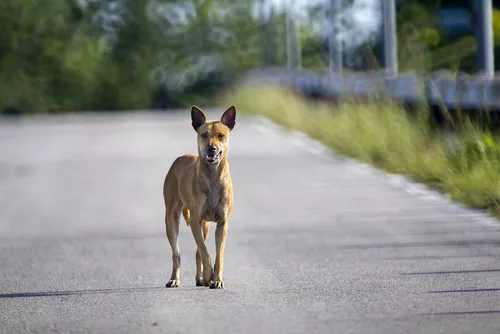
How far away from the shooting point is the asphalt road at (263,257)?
8555 mm

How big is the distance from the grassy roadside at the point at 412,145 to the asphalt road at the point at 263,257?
337 mm

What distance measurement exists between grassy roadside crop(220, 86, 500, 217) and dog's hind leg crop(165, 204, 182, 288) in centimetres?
482

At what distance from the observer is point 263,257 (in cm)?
1187

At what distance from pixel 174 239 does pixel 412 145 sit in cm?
1067

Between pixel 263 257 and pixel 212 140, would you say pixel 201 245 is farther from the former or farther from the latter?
pixel 263 257

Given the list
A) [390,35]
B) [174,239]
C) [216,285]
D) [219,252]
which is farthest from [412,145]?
[219,252]

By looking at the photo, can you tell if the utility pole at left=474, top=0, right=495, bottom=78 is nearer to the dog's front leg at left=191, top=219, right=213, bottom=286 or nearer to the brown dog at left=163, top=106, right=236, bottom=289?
the brown dog at left=163, top=106, right=236, bottom=289

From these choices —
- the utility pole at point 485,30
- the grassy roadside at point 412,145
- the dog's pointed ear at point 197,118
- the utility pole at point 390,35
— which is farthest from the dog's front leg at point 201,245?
the utility pole at point 390,35

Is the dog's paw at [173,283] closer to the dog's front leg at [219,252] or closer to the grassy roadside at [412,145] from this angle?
the dog's front leg at [219,252]

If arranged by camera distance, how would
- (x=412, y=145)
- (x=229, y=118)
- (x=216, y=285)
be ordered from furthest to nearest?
(x=412, y=145), (x=229, y=118), (x=216, y=285)

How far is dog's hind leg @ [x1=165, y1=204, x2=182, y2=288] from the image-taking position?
32.8 feet

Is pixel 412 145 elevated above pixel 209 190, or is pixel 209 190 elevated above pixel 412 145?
pixel 209 190

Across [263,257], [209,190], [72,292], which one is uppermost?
[209,190]

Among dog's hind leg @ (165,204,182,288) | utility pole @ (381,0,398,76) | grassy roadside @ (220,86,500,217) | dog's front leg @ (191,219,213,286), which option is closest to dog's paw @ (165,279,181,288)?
dog's hind leg @ (165,204,182,288)
